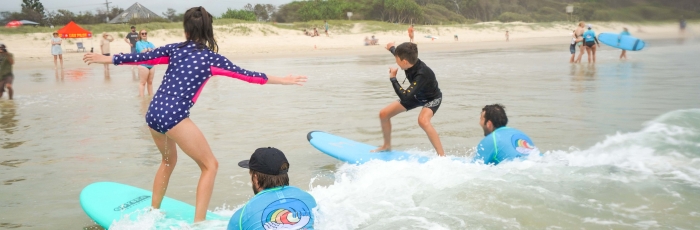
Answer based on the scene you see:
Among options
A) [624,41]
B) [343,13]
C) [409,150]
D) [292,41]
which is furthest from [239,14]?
[409,150]

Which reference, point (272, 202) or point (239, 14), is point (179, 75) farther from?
point (239, 14)

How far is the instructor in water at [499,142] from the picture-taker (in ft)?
16.9

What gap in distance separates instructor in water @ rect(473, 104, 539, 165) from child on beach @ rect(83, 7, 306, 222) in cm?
221

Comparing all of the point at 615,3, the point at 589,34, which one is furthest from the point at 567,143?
the point at 589,34

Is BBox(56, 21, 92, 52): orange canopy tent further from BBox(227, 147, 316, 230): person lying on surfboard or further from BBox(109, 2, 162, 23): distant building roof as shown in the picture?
BBox(227, 147, 316, 230): person lying on surfboard

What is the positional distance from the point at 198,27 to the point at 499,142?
276 centimetres

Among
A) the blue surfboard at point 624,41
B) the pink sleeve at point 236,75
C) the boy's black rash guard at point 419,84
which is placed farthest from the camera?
the blue surfboard at point 624,41

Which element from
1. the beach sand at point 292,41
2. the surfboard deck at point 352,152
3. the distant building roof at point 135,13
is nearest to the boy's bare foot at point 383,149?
the surfboard deck at point 352,152

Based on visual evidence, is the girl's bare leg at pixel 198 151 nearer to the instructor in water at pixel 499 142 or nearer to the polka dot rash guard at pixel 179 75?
the polka dot rash guard at pixel 179 75

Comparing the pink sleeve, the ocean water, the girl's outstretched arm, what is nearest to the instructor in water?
the ocean water

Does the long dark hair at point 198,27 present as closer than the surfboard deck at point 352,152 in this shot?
Yes

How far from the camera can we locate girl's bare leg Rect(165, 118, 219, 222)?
3.89 meters

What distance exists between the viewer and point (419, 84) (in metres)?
6.23

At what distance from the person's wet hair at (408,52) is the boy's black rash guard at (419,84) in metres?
0.11
